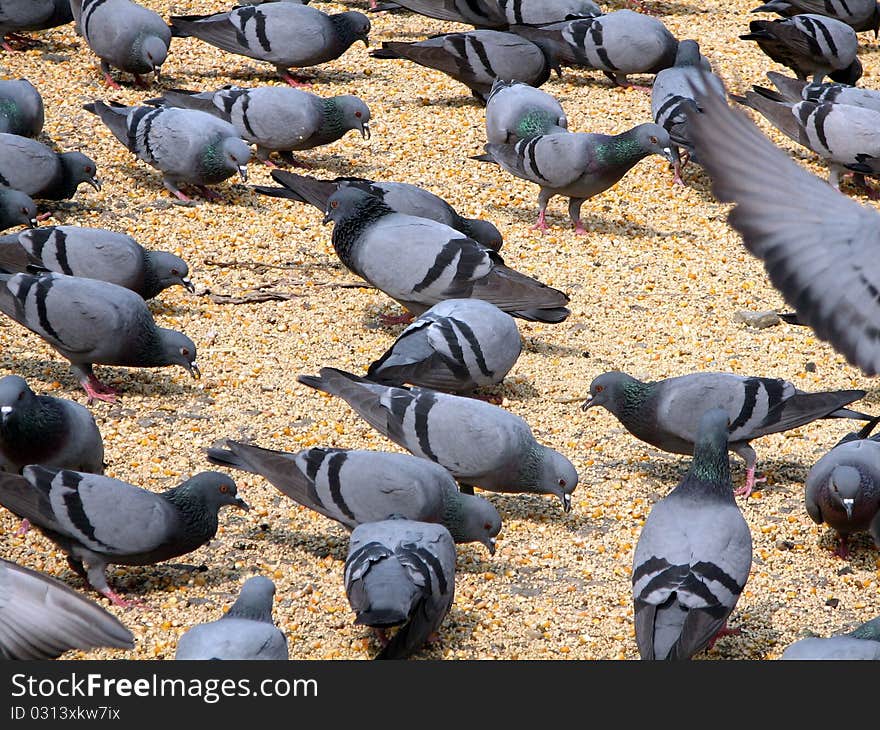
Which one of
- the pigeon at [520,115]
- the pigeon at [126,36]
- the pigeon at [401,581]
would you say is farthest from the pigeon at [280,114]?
the pigeon at [401,581]

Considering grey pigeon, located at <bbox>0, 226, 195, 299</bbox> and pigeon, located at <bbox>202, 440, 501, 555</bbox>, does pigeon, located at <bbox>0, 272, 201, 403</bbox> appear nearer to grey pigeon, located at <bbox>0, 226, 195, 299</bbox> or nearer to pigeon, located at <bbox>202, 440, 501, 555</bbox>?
grey pigeon, located at <bbox>0, 226, 195, 299</bbox>

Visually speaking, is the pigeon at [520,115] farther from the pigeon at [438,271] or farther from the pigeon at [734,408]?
the pigeon at [734,408]

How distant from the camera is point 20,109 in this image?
27.9 ft

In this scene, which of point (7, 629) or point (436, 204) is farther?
point (436, 204)

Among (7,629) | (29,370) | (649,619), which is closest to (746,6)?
(29,370)

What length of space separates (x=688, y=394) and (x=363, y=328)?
212cm

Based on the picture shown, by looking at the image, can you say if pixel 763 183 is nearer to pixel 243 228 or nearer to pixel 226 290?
pixel 226 290

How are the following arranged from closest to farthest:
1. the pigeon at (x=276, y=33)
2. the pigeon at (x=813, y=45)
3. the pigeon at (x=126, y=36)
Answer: the pigeon at (x=126, y=36)
the pigeon at (x=276, y=33)
the pigeon at (x=813, y=45)

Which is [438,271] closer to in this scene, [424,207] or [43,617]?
[424,207]

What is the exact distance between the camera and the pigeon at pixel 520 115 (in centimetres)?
889

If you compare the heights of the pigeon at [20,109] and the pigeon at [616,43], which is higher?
the pigeon at [616,43]

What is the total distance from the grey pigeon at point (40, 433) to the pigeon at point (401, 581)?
4.68 ft

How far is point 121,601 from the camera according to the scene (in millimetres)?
4789

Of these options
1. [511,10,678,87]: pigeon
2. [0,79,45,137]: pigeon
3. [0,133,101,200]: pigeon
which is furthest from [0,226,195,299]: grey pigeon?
[511,10,678,87]: pigeon
